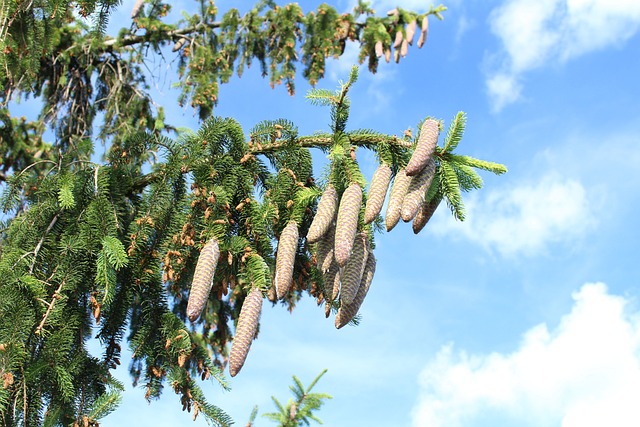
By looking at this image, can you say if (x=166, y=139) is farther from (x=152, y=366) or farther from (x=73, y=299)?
(x=152, y=366)

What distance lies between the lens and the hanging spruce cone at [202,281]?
2723 millimetres

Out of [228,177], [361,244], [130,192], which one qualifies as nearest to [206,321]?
[130,192]

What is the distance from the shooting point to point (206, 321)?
6.01 meters

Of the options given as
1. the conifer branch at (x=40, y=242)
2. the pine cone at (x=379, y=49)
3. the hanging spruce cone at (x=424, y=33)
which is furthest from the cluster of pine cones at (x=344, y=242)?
the pine cone at (x=379, y=49)

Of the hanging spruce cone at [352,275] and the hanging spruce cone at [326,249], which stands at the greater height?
the hanging spruce cone at [326,249]

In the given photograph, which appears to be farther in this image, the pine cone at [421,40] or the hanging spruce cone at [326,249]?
the pine cone at [421,40]

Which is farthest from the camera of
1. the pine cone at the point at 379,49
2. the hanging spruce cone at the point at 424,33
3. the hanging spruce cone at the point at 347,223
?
the pine cone at the point at 379,49

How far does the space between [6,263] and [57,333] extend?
42 cm

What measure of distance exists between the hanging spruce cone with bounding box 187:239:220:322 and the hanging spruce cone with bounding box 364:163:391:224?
26.6 inches

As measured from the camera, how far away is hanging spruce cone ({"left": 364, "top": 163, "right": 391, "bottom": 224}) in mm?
2689

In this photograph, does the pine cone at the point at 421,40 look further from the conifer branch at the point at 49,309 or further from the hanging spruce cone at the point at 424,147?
the conifer branch at the point at 49,309

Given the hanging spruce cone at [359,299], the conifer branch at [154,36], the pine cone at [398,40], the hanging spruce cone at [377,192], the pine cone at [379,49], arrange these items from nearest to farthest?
1. the hanging spruce cone at [377,192]
2. the hanging spruce cone at [359,299]
3. the pine cone at [398,40]
4. the pine cone at [379,49]
5. the conifer branch at [154,36]

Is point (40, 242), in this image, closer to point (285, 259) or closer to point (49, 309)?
point (49, 309)

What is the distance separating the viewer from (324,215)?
2832 mm
